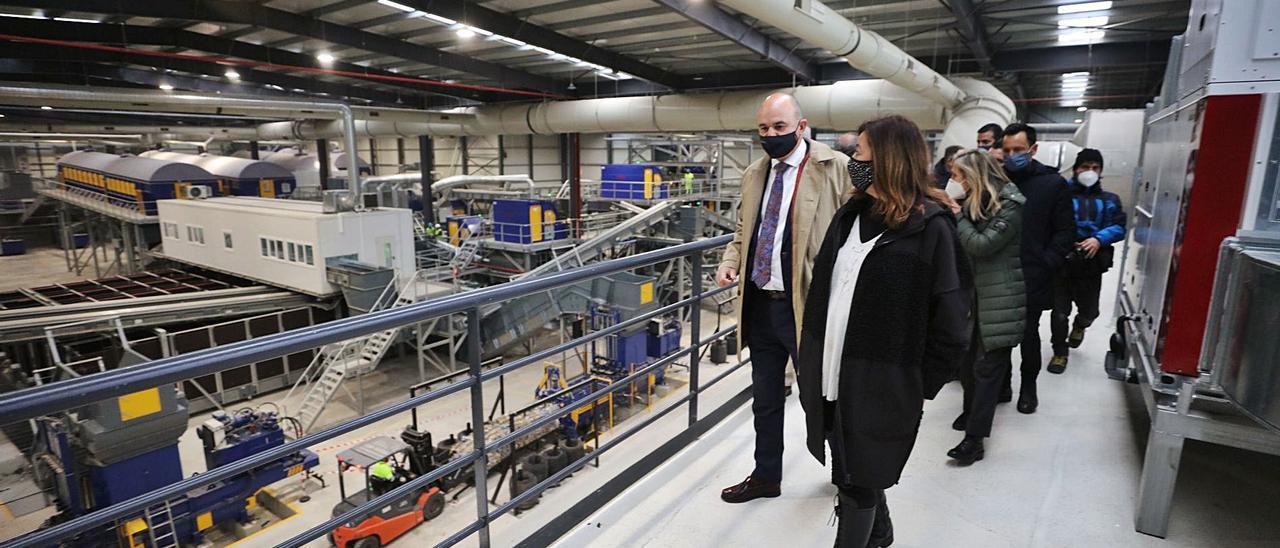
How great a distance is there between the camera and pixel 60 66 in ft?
40.7

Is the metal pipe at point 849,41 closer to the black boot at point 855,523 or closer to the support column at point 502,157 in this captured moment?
the black boot at point 855,523

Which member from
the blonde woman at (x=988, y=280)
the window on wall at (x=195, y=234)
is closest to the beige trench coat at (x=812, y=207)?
the blonde woman at (x=988, y=280)

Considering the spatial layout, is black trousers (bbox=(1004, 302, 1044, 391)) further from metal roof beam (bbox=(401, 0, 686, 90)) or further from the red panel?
metal roof beam (bbox=(401, 0, 686, 90))

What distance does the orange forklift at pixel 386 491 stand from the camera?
689 centimetres

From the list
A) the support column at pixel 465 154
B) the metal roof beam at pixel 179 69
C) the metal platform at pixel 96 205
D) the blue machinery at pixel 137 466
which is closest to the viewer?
the blue machinery at pixel 137 466

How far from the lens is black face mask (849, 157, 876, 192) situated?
1715 millimetres

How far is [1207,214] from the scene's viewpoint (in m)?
2.13

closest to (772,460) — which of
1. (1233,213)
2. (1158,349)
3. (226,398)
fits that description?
(1158,349)

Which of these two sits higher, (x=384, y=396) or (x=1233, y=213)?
(x=1233, y=213)

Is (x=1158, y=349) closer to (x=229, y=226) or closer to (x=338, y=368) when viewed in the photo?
(x=338, y=368)

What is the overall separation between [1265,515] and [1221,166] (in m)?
1.47

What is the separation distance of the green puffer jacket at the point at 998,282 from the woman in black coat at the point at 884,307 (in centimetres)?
113

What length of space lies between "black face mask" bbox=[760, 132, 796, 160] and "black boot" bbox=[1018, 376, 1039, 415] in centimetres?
225

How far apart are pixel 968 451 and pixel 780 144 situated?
1.77m
